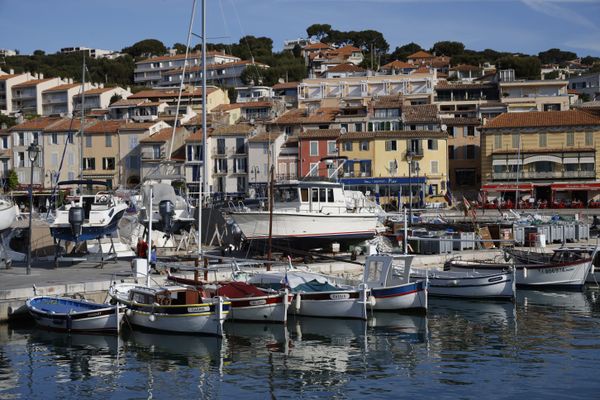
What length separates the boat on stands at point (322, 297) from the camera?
89.6 ft

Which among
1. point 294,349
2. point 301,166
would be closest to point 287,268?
point 294,349

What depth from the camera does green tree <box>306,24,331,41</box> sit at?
186m

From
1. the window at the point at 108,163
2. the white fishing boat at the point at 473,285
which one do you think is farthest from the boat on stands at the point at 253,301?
the window at the point at 108,163

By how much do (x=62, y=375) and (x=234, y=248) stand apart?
20399mm

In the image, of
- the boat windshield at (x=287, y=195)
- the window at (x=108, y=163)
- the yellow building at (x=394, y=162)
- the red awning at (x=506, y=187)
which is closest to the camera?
the boat windshield at (x=287, y=195)

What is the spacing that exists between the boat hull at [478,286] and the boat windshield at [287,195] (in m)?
9.56

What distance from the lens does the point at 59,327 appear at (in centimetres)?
2528

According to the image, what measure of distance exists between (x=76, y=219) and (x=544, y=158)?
156 ft

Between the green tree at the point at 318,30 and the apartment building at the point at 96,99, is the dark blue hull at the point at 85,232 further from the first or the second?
the green tree at the point at 318,30

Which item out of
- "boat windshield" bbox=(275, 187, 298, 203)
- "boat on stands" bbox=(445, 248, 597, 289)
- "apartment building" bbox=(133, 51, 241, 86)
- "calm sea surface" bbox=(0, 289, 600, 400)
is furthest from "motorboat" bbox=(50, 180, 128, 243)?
"apartment building" bbox=(133, 51, 241, 86)

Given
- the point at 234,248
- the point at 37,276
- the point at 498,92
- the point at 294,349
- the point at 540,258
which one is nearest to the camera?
the point at 294,349

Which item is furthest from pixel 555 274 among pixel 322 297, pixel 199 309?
pixel 199 309

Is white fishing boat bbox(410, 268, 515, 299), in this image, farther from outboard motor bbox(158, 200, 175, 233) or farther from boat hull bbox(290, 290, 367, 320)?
outboard motor bbox(158, 200, 175, 233)

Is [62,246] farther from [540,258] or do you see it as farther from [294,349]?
[540,258]
